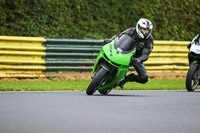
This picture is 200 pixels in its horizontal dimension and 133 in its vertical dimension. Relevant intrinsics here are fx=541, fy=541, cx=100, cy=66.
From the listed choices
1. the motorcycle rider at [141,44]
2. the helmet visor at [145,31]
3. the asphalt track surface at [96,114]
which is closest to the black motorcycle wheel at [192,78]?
the motorcycle rider at [141,44]

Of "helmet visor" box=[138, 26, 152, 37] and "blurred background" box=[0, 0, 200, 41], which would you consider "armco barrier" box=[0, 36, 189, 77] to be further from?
"helmet visor" box=[138, 26, 152, 37]

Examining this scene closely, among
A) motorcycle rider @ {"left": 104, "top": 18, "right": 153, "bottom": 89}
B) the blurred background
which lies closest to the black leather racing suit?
motorcycle rider @ {"left": 104, "top": 18, "right": 153, "bottom": 89}

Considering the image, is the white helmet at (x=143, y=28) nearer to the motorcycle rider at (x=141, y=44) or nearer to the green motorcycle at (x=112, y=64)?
the motorcycle rider at (x=141, y=44)

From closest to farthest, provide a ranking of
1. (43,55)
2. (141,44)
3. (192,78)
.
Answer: (141,44), (192,78), (43,55)

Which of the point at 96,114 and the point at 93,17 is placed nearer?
the point at 96,114

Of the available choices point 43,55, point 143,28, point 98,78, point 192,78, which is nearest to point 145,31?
point 143,28

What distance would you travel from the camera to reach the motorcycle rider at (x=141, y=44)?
10883mm

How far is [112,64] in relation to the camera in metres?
10.5

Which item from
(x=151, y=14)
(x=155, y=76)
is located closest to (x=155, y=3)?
(x=151, y=14)

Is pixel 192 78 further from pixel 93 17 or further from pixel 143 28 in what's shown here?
pixel 93 17

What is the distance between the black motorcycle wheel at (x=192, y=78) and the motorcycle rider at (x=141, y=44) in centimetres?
186

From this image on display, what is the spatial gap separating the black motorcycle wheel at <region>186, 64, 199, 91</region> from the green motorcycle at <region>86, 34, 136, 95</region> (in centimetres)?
230

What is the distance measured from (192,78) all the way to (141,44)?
7.45 ft

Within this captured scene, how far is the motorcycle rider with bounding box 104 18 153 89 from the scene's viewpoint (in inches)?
428
